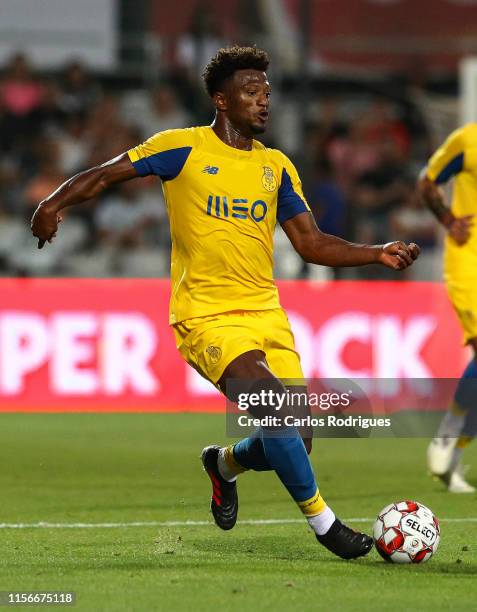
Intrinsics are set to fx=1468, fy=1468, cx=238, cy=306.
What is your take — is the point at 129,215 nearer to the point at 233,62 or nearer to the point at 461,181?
the point at 461,181

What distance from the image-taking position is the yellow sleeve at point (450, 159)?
29.8 feet

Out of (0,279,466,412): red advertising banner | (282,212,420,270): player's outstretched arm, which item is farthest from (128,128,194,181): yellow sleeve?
(0,279,466,412): red advertising banner

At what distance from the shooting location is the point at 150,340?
13.5 metres

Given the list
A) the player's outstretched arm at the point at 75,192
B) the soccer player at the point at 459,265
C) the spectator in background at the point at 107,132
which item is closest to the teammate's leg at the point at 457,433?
the soccer player at the point at 459,265

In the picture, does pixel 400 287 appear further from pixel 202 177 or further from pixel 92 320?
pixel 202 177

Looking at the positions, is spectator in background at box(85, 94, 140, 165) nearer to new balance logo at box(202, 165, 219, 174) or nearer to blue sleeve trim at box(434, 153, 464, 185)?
blue sleeve trim at box(434, 153, 464, 185)

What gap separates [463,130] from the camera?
9.09 meters

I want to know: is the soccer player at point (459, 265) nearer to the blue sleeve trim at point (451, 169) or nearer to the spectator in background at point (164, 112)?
the blue sleeve trim at point (451, 169)

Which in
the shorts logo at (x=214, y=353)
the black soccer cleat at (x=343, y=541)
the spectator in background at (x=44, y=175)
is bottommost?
the spectator in background at (x=44, y=175)

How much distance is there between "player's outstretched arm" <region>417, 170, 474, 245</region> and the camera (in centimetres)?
902

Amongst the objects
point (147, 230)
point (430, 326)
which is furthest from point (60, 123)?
point (430, 326)

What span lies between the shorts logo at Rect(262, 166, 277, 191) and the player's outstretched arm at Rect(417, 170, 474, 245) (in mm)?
2721

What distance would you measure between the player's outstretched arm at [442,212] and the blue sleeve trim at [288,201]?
8.31 ft

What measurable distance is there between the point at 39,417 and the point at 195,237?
6927 mm
